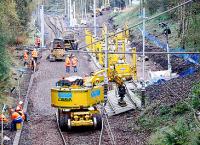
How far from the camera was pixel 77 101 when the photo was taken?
68.9 ft

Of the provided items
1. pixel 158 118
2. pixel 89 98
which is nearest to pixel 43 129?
pixel 89 98

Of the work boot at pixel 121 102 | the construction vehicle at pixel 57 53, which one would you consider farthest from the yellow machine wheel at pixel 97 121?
the construction vehicle at pixel 57 53

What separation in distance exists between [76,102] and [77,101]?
6cm

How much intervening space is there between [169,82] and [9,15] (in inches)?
500

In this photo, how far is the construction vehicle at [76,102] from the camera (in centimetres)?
2095

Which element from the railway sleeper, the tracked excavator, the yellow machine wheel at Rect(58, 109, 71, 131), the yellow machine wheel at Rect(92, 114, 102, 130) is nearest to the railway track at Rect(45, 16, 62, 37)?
the tracked excavator

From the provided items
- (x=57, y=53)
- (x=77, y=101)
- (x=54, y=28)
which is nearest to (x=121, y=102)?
(x=77, y=101)

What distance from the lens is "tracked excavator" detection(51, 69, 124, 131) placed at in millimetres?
20953

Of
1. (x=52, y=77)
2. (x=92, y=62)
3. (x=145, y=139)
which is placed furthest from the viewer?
(x=92, y=62)

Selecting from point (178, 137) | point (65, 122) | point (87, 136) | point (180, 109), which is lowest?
point (87, 136)

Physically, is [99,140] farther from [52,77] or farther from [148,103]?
[52,77]

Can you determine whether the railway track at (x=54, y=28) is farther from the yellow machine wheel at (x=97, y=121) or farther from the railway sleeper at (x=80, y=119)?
the yellow machine wheel at (x=97, y=121)

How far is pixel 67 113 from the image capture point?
21875 mm

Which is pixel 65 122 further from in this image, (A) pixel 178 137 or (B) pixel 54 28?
(B) pixel 54 28
